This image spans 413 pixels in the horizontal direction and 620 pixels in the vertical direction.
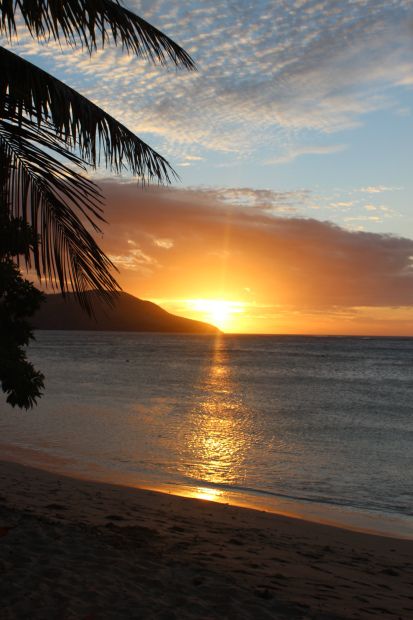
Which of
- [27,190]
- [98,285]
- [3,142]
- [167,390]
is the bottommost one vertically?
[167,390]

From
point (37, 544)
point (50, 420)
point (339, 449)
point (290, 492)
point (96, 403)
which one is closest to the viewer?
point (37, 544)

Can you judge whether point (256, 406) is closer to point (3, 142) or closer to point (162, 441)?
point (162, 441)

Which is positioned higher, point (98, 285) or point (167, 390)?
point (98, 285)

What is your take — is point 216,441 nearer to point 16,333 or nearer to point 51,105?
point 16,333

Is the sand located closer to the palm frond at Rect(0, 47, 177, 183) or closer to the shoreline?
the shoreline

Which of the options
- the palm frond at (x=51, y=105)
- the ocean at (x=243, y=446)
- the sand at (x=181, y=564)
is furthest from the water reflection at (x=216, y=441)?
the palm frond at (x=51, y=105)

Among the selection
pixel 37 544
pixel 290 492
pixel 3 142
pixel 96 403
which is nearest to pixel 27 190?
pixel 3 142

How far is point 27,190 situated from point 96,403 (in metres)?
24.2

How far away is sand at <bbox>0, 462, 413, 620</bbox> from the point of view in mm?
4762

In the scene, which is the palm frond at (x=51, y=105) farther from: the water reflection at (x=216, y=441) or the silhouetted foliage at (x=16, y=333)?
the water reflection at (x=216, y=441)

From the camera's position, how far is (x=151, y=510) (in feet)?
29.4

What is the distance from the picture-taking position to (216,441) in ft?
61.9

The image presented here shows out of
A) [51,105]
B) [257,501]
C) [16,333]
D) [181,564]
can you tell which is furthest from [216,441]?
[51,105]

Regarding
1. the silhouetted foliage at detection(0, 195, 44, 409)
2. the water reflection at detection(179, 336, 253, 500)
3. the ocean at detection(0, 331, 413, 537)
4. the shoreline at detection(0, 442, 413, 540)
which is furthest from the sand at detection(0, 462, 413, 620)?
the water reflection at detection(179, 336, 253, 500)
